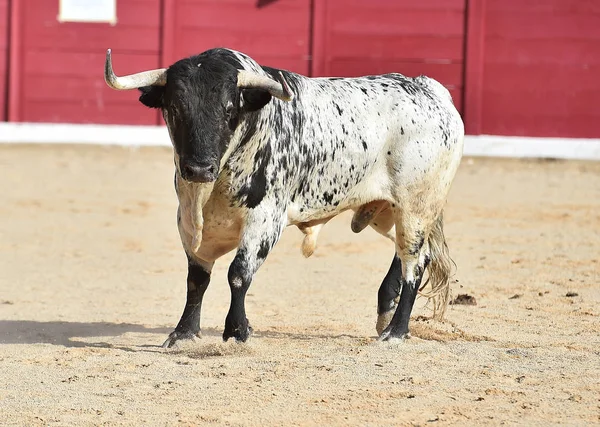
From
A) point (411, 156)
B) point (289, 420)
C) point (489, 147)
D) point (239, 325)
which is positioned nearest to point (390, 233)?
point (411, 156)

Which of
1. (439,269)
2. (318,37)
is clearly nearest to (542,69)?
(318,37)

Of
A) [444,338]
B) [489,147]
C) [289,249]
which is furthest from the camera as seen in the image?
[489,147]

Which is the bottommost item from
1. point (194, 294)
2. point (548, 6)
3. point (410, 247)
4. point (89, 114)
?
point (89, 114)

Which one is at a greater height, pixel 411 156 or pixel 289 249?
pixel 411 156

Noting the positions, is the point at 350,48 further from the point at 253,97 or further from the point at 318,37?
the point at 253,97

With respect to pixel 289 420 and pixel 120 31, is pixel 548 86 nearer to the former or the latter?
pixel 120 31

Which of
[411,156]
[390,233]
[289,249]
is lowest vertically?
[289,249]

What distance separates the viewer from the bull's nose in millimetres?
4391

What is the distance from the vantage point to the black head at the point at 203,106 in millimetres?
4430

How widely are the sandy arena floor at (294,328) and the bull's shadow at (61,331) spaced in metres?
0.01

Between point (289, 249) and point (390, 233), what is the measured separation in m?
2.19

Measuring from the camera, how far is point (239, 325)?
4.75 m

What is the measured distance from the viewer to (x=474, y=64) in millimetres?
13555

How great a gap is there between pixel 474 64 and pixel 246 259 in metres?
9.28
